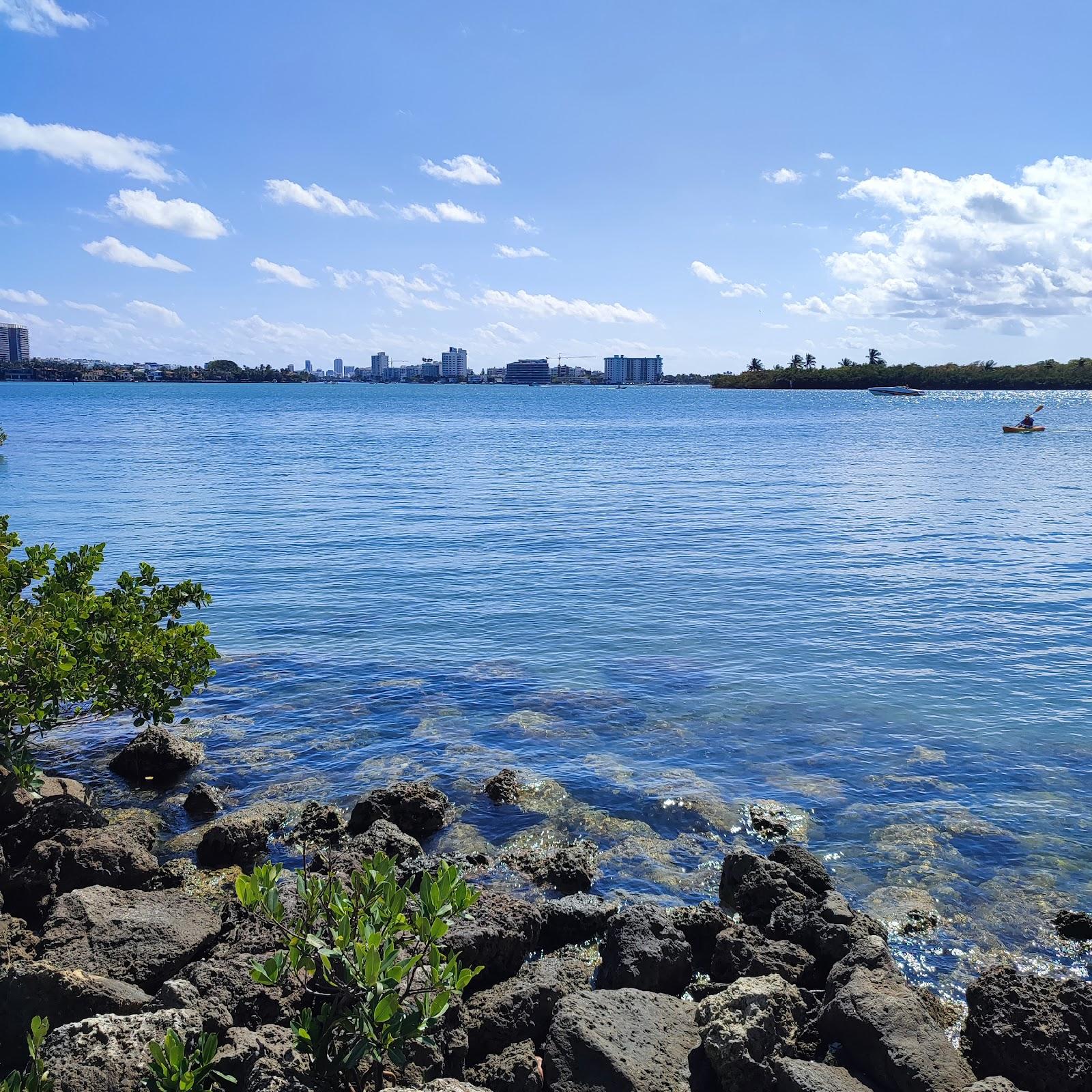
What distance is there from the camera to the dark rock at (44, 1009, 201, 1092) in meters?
6.57

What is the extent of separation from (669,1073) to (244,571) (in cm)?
2417

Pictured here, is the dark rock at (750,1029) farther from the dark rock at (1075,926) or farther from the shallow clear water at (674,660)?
the dark rock at (1075,926)

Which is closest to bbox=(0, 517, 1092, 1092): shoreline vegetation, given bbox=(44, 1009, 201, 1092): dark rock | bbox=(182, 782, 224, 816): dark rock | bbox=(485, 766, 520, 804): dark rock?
bbox=(44, 1009, 201, 1092): dark rock

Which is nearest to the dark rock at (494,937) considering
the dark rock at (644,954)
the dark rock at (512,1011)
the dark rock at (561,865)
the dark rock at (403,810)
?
the dark rock at (512,1011)

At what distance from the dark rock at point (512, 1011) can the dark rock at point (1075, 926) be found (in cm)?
568

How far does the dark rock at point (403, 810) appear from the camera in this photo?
12781 mm

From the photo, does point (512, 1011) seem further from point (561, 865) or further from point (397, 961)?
point (561, 865)

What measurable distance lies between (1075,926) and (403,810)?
812 cm

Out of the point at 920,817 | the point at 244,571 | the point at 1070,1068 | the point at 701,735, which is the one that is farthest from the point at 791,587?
the point at 1070,1068

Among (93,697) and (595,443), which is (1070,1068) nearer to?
(93,697)

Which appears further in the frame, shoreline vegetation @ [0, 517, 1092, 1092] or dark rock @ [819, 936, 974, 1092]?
dark rock @ [819, 936, 974, 1092]

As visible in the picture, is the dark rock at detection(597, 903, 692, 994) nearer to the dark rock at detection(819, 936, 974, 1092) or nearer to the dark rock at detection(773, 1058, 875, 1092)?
the dark rock at detection(819, 936, 974, 1092)

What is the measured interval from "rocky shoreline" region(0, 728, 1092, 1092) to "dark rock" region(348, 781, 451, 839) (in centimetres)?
73

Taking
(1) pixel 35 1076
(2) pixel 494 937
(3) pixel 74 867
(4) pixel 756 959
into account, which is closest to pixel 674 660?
(4) pixel 756 959
